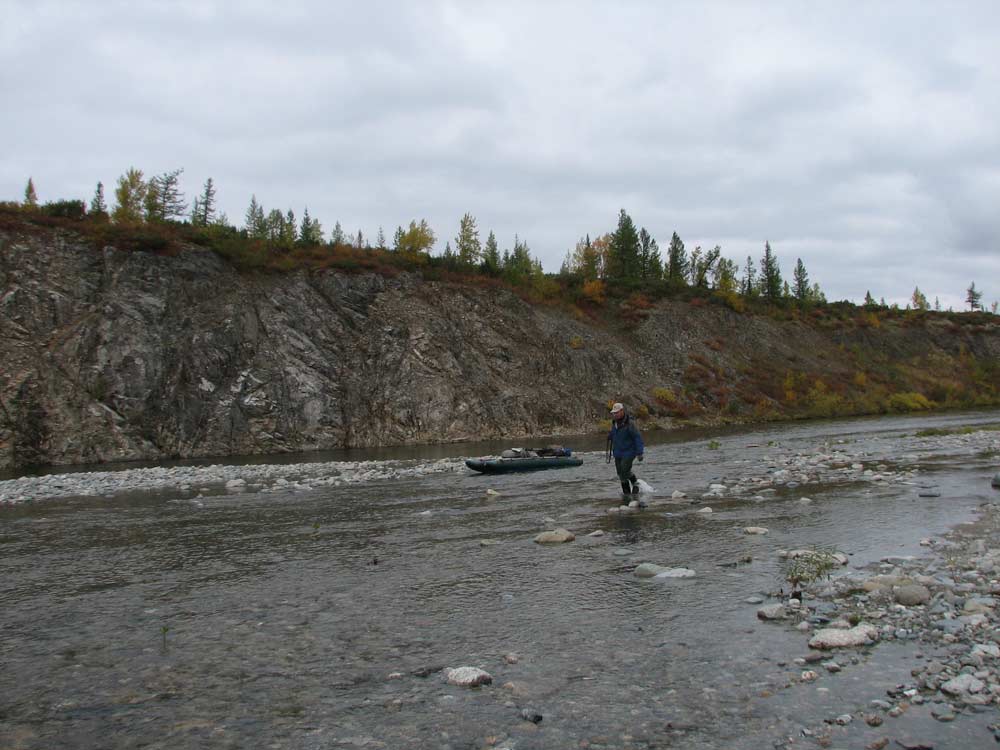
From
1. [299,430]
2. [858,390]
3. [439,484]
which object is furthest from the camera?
[858,390]

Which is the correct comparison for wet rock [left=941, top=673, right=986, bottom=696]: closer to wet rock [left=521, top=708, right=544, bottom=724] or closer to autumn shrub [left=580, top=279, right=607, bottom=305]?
wet rock [left=521, top=708, right=544, bottom=724]

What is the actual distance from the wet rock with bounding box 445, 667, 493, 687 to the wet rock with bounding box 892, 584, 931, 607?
5190 millimetres

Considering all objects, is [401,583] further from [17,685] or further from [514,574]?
[17,685]

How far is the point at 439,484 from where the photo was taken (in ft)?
80.2

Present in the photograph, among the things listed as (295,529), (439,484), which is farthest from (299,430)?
(295,529)

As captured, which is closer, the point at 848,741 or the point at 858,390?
the point at 848,741

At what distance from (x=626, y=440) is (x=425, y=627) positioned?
1127 cm

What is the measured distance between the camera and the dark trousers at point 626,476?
18.6 m

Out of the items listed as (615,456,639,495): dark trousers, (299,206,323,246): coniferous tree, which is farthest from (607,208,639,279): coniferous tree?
(615,456,639,495): dark trousers

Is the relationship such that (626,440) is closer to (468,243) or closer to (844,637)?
(844,637)

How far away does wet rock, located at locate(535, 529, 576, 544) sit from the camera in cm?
1287

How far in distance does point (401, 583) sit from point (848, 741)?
690 cm

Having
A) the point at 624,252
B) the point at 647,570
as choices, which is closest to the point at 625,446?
the point at 647,570

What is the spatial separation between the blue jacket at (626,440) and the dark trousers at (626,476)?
7.1 inches
